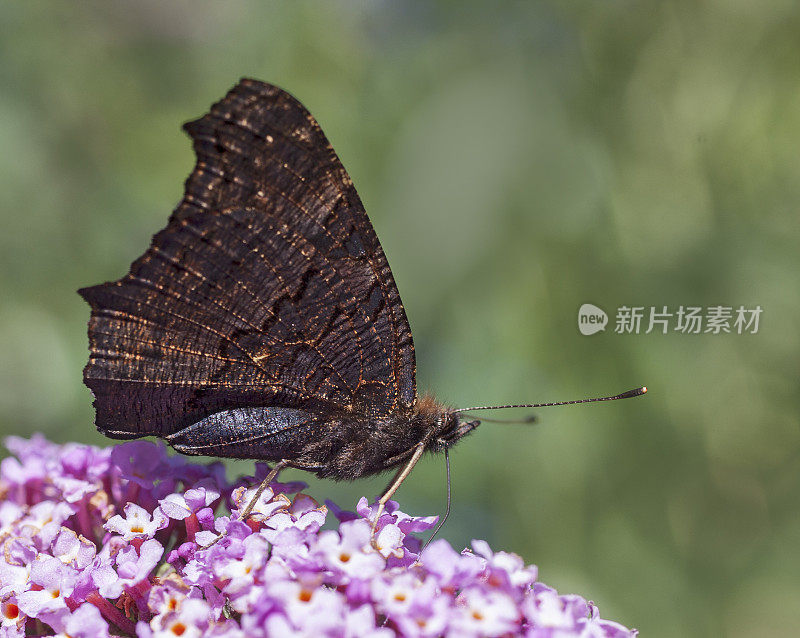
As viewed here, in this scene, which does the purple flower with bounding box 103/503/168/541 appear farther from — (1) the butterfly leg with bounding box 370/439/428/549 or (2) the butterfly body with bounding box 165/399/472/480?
(1) the butterfly leg with bounding box 370/439/428/549

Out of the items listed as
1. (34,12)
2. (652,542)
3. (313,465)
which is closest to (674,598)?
(652,542)

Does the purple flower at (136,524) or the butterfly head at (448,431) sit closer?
the purple flower at (136,524)

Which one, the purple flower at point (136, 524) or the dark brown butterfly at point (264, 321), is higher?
the dark brown butterfly at point (264, 321)

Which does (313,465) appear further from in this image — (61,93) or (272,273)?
(61,93)

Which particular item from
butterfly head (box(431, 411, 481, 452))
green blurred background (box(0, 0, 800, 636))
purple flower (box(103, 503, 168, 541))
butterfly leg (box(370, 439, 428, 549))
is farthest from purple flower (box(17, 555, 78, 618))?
green blurred background (box(0, 0, 800, 636))

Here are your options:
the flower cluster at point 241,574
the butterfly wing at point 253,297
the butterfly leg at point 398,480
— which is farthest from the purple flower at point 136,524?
the butterfly leg at point 398,480

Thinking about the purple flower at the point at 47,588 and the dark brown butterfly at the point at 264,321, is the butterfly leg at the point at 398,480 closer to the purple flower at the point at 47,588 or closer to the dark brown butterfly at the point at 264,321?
the dark brown butterfly at the point at 264,321

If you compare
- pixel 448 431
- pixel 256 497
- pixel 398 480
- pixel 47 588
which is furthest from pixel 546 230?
pixel 47 588
